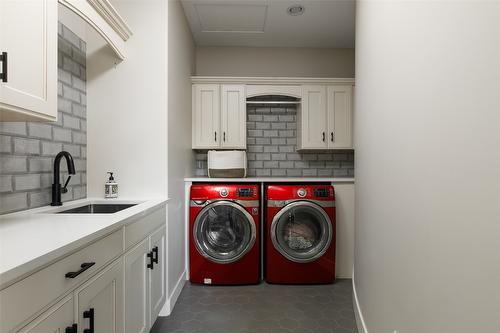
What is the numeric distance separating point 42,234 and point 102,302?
1.25ft

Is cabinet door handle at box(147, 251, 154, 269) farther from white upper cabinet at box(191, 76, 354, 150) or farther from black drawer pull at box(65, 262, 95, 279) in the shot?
white upper cabinet at box(191, 76, 354, 150)

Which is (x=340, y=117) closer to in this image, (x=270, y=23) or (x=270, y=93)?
(x=270, y=93)

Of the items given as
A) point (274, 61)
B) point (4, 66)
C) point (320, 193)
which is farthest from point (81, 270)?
point (274, 61)

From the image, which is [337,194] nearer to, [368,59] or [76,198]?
[368,59]

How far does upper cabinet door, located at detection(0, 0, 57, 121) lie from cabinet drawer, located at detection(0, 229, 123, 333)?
0.61m

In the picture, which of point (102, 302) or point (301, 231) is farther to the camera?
point (301, 231)

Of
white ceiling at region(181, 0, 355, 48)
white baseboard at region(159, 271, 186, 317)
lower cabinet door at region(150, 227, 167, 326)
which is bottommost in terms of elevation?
white baseboard at region(159, 271, 186, 317)

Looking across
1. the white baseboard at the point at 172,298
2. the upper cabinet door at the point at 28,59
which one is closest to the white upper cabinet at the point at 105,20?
the upper cabinet door at the point at 28,59

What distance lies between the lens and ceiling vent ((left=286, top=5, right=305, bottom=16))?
2684mm

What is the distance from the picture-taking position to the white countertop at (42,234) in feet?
2.35

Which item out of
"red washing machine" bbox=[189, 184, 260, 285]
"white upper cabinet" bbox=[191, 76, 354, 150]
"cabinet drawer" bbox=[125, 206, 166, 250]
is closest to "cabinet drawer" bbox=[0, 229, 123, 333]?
"cabinet drawer" bbox=[125, 206, 166, 250]

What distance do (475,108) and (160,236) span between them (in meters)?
1.89

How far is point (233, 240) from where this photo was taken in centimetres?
278

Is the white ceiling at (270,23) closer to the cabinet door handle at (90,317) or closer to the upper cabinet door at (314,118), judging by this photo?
the upper cabinet door at (314,118)
